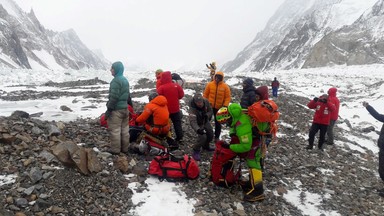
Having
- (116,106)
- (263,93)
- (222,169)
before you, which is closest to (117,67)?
(116,106)

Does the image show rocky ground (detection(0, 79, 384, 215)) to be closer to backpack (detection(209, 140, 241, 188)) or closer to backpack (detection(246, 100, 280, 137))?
backpack (detection(209, 140, 241, 188))

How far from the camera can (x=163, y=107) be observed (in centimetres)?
859

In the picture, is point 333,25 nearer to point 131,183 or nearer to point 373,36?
point 373,36

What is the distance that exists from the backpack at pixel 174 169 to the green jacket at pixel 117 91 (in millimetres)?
1621

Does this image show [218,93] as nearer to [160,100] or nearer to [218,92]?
[218,92]

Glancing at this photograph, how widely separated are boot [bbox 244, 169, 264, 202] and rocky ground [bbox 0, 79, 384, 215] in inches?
5.3

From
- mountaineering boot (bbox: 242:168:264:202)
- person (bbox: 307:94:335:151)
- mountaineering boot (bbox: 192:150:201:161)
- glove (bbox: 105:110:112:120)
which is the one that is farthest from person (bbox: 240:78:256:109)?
glove (bbox: 105:110:112:120)

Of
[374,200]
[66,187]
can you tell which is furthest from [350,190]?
[66,187]

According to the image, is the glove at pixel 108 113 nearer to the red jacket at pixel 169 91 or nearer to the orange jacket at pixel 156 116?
the orange jacket at pixel 156 116

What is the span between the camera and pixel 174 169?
24.5ft

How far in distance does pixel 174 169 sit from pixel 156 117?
1.66 metres

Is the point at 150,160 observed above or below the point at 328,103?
below

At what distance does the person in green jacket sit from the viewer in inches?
274

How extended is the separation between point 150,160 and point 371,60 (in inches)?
3019
